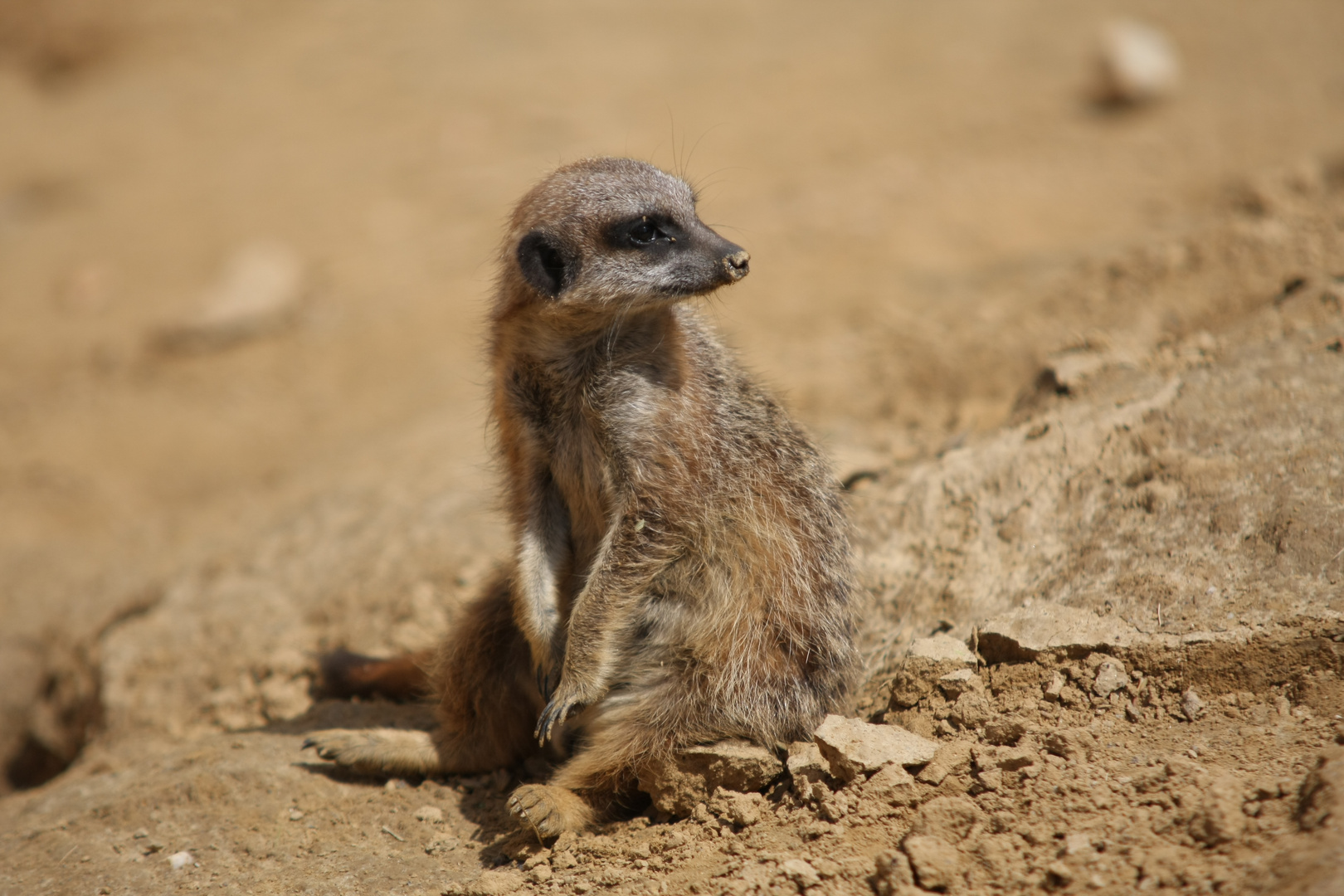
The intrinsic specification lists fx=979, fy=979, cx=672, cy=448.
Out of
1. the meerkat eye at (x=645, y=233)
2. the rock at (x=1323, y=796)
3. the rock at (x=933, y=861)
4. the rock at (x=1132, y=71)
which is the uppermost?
the rock at (x=1132, y=71)

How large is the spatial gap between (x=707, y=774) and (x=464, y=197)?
27.0 ft

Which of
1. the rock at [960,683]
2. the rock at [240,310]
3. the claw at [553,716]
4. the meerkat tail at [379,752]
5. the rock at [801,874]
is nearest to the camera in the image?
the rock at [801,874]

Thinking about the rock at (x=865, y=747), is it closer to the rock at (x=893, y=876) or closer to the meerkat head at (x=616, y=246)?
the rock at (x=893, y=876)

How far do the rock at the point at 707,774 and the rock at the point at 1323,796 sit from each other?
129 cm

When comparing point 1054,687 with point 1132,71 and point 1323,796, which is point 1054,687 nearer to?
point 1323,796

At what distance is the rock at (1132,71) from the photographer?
386 inches

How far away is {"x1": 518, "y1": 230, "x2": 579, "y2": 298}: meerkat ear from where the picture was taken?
3.07m

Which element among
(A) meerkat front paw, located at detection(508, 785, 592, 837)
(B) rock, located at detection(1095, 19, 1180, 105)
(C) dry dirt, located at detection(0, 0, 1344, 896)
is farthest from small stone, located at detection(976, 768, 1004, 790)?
(B) rock, located at detection(1095, 19, 1180, 105)

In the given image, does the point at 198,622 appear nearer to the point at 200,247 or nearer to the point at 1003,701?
the point at 1003,701

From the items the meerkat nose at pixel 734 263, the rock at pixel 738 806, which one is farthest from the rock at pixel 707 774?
the meerkat nose at pixel 734 263

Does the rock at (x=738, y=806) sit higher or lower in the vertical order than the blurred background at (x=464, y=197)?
lower

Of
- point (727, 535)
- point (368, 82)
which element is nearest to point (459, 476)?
point (727, 535)

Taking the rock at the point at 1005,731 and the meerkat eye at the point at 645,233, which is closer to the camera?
the rock at the point at 1005,731

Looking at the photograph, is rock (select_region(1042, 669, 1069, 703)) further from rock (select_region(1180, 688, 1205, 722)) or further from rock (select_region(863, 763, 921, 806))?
rock (select_region(863, 763, 921, 806))
